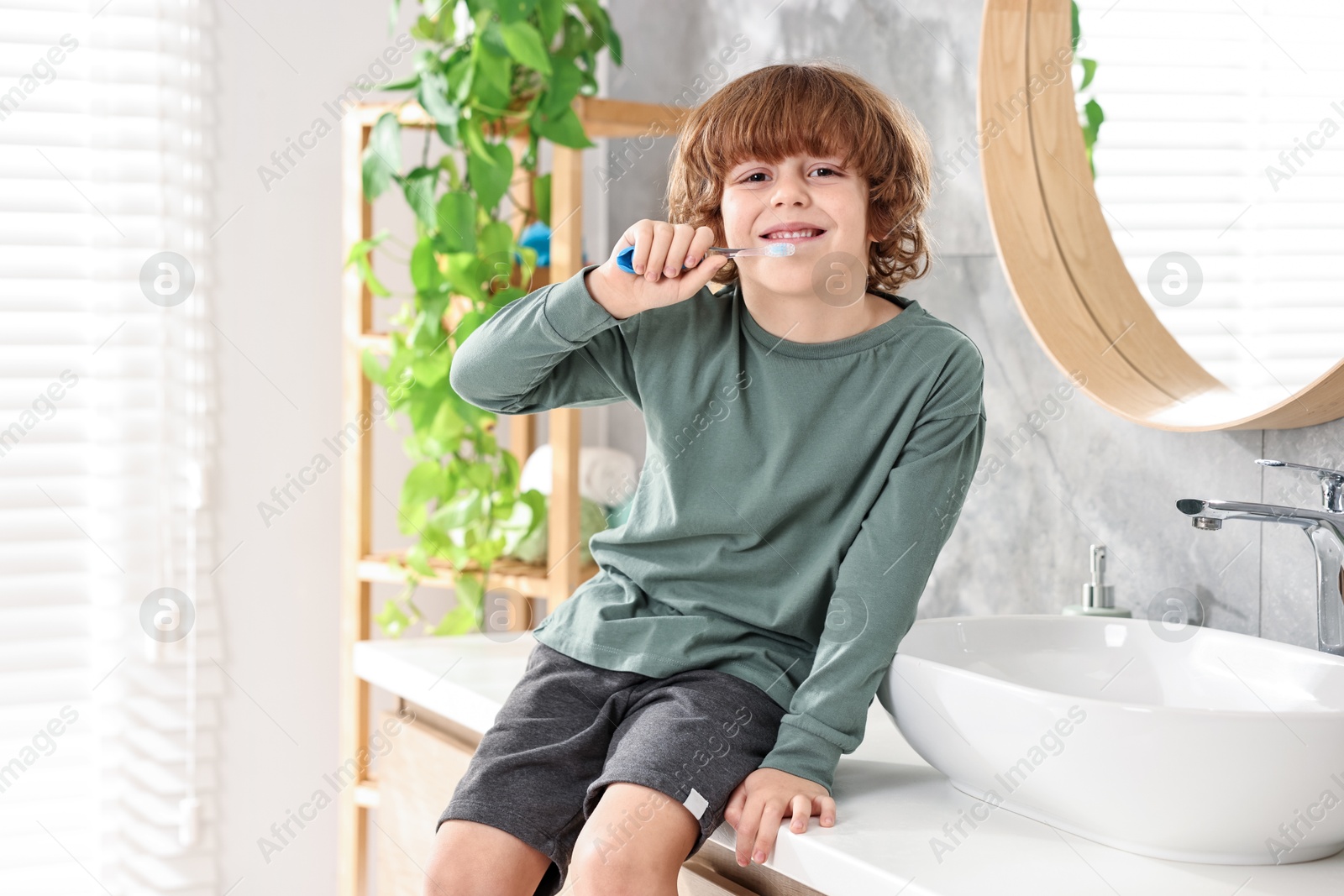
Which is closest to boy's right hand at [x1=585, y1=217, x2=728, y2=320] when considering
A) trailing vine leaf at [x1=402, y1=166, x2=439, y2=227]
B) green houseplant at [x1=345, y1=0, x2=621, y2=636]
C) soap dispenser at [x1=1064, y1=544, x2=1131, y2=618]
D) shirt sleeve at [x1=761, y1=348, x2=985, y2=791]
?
shirt sleeve at [x1=761, y1=348, x2=985, y2=791]

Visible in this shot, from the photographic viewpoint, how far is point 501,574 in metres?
1.72

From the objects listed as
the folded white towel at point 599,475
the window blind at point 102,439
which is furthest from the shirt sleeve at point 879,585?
the window blind at point 102,439

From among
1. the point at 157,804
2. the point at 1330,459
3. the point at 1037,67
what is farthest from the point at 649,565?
the point at 157,804

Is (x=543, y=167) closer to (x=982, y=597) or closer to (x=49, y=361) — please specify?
(x=49, y=361)

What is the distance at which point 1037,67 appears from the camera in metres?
1.22

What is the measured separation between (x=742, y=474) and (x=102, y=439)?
126cm

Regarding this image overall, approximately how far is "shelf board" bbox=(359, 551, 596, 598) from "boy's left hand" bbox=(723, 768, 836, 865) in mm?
849

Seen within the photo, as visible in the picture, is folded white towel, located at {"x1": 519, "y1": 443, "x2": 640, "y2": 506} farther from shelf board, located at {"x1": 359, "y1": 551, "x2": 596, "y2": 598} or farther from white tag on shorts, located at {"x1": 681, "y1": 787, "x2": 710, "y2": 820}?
white tag on shorts, located at {"x1": 681, "y1": 787, "x2": 710, "y2": 820}

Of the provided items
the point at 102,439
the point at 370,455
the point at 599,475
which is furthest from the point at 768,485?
the point at 102,439

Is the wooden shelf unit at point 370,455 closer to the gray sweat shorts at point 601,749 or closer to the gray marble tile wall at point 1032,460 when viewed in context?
the gray marble tile wall at point 1032,460

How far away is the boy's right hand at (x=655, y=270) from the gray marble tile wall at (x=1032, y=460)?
0.48 meters

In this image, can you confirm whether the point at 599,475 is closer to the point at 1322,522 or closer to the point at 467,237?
the point at 467,237

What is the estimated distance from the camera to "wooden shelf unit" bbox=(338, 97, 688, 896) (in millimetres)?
1615

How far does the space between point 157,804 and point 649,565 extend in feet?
4.26
